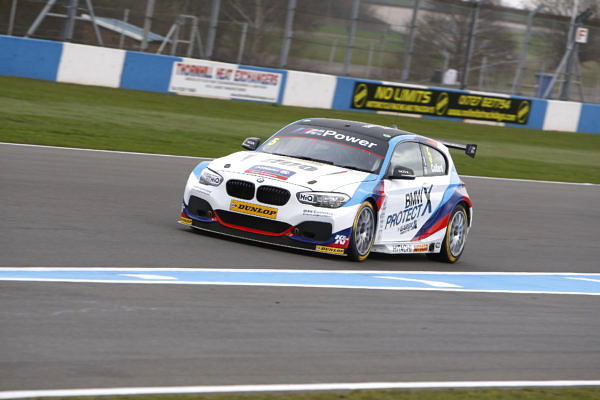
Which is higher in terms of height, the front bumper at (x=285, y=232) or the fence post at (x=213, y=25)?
the fence post at (x=213, y=25)

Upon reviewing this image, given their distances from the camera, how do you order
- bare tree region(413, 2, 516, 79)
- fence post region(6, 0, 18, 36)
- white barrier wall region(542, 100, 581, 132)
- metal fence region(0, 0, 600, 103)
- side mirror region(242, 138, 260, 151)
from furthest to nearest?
white barrier wall region(542, 100, 581, 132) → bare tree region(413, 2, 516, 79) → metal fence region(0, 0, 600, 103) → fence post region(6, 0, 18, 36) → side mirror region(242, 138, 260, 151)

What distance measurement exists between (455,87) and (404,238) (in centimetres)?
2172

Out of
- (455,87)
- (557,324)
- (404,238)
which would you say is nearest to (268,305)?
(557,324)

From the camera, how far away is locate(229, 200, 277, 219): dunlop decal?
1005 centimetres

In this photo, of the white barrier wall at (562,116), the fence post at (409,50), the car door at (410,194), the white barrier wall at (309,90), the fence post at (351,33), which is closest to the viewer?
the car door at (410,194)

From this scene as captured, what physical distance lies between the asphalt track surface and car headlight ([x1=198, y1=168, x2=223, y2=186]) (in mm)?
594

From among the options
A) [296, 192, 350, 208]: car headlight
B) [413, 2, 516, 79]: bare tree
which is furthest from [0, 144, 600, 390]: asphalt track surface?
[413, 2, 516, 79]: bare tree

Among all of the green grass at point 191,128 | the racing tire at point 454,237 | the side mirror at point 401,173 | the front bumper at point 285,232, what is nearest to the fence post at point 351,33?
the green grass at point 191,128

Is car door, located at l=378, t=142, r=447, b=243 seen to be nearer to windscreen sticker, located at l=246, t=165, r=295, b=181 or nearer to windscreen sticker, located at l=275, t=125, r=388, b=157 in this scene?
windscreen sticker, located at l=275, t=125, r=388, b=157

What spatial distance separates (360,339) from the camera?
697cm

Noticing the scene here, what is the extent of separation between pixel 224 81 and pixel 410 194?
1698 centimetres

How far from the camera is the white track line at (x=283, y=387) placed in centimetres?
500

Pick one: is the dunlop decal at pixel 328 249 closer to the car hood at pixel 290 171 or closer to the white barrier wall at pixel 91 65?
the car hood at pixel 290 171

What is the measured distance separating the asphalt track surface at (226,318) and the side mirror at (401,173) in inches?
37.1
